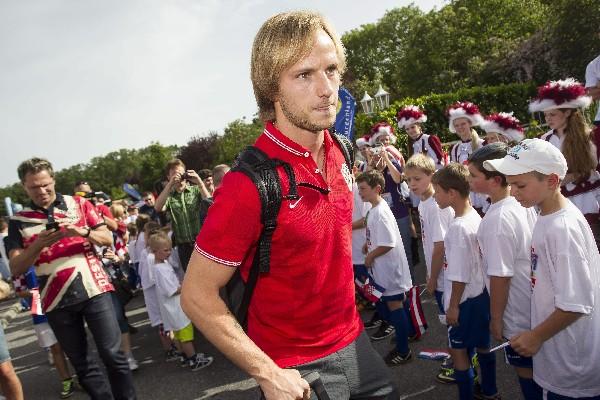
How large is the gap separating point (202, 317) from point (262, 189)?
47 cm

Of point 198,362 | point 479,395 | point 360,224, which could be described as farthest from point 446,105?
point 479,395

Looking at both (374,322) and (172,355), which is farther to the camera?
(172,355)

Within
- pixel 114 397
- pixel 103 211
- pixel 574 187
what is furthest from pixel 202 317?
pixel 574 187

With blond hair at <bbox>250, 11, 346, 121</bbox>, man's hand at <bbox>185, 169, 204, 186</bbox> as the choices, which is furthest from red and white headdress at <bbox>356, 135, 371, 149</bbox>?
blond hair at <bbox>250, 11, 346, 121</bbox>

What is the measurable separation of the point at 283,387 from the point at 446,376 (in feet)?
9.81

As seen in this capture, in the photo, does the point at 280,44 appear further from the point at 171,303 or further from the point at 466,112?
the point at 466,112

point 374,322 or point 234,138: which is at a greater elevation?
point 234,138

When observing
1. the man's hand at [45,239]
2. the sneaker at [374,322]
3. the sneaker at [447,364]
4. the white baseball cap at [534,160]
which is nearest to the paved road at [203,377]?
the sneaker at [447,364]

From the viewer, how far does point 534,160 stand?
2355 millimetres

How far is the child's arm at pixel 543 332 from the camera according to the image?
216 centimetres

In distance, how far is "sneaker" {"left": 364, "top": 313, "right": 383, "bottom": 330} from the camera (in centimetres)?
558

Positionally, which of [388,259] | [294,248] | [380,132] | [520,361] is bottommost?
[520,361]

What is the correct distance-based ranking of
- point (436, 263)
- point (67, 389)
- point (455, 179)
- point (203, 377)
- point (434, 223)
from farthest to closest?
point (67, 389)
point (203, 377)
point (434, 223)
point (436, 263)
point (455, 179)

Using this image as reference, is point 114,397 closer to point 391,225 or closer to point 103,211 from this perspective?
point 103,211
